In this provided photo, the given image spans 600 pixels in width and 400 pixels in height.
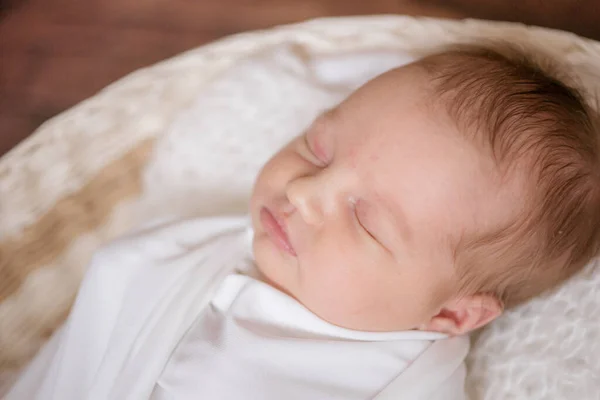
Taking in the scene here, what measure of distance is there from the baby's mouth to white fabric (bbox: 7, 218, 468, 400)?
0.20 ft

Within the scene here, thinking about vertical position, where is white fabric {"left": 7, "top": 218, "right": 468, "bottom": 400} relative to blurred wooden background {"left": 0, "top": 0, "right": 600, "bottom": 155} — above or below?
below

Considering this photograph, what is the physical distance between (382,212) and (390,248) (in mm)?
43

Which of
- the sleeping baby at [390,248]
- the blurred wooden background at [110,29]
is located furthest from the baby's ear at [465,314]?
the blurred wooden background at [110,29]

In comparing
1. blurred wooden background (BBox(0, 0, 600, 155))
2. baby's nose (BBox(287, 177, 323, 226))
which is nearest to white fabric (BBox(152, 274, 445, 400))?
baby's nose (BBox(287, 177, 323, 226))

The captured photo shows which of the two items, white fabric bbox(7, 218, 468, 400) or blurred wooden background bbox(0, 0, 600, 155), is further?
blurred wooden background bbox(0, 0, 600, 155)

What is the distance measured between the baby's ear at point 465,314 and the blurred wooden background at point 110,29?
2.22 ft

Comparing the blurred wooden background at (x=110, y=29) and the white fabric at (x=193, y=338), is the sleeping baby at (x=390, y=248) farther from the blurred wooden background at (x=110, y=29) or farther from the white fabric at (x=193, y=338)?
the blurred wooden background at (x=110, y=29)

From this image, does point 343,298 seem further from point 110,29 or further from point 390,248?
point 110,29

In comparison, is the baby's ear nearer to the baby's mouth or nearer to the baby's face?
the baby's face

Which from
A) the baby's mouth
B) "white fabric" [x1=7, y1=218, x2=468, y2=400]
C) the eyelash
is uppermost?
the eyelash

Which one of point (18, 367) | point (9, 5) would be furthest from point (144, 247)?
point (9, 5)

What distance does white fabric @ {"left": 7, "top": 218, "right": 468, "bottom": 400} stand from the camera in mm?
766

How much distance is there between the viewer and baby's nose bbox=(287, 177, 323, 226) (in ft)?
2.35

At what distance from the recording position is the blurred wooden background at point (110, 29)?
1238 millimetres
